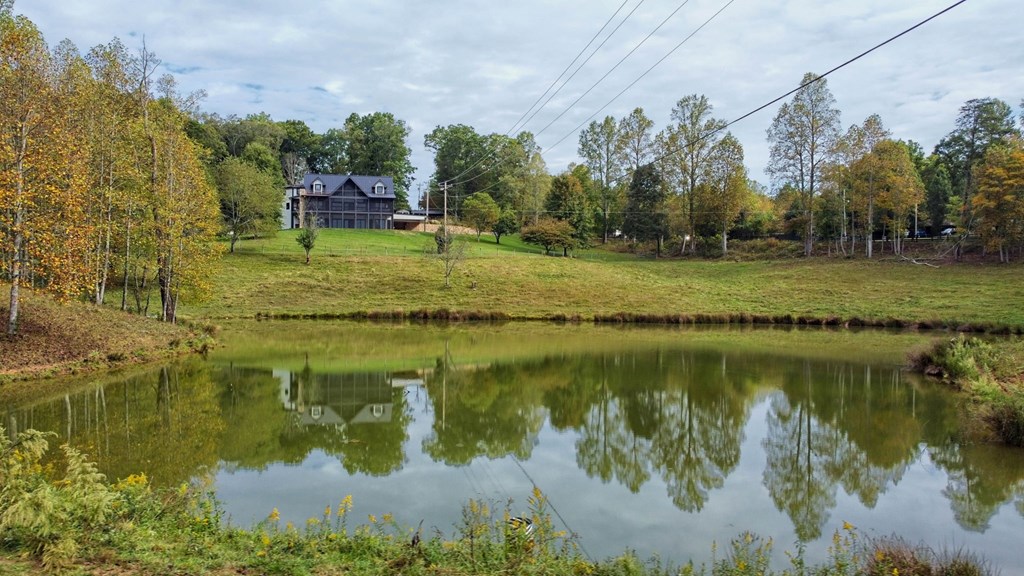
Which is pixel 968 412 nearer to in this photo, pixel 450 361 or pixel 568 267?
pixel 450 361

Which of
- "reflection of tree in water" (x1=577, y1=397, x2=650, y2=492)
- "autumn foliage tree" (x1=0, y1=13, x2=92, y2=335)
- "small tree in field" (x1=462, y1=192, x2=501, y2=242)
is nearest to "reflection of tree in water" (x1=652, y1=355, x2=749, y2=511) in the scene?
"reflection of tree in water" (x1=577, y1=397, x2=650, y2=492)

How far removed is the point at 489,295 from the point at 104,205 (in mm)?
24466

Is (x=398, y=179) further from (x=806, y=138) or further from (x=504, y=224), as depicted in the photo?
(x=806, y=138)

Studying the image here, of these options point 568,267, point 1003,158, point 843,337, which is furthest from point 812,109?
point 843,337

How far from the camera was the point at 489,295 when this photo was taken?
1742 inches

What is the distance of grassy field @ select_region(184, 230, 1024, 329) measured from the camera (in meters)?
39.2

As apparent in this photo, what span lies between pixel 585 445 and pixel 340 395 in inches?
280

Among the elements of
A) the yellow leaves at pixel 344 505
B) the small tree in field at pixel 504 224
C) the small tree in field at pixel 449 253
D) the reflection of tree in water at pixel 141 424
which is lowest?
the reflection of tree in water at pixel 141 424

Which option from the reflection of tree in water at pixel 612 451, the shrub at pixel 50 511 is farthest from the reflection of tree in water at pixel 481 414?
the shrub at pixel 50 511

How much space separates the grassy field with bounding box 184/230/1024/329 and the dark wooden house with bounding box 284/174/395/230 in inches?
824

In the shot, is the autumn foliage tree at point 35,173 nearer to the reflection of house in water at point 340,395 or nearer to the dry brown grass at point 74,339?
the dry brown grass at point 74,339

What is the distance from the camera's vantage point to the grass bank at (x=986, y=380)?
40.3 feet

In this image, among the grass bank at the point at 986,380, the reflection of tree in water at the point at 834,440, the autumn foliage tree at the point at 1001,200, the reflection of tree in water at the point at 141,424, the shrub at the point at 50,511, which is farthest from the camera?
the autumn foliage tree at the point at 1001,200

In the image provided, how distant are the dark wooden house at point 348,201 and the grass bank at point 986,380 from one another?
65.3 m
